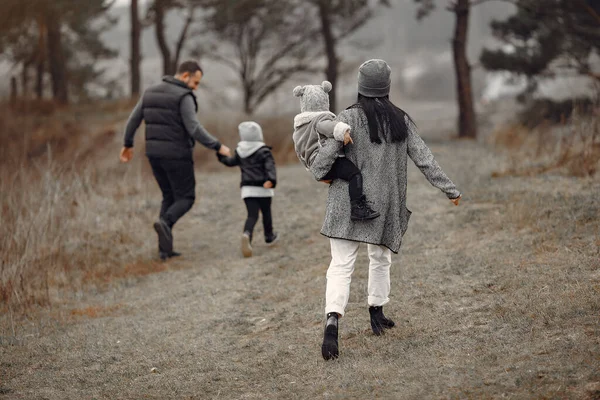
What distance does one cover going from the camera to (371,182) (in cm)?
480

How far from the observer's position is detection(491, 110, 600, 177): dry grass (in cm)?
955

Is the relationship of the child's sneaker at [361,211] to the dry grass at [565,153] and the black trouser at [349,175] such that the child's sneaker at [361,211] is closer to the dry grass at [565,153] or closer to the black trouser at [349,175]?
the black trouser at [349,175]

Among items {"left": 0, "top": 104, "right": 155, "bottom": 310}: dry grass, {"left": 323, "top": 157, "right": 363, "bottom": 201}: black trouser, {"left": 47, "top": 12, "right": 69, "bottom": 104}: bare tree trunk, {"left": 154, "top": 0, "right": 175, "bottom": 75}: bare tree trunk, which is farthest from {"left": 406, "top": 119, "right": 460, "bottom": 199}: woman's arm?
{"left": 47, "top": 12, "right": 69, "bottom": 104}: bare tree trunk

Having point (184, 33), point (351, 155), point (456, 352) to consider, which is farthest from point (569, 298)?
point (184, 33)

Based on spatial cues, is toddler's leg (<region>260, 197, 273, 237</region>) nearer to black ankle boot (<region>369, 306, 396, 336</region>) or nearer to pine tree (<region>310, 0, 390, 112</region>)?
black ankle boot (<region>369, 306, 396, 336</region>)

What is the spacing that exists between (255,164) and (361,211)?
351cm

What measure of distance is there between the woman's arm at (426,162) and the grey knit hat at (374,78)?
280 millimetres

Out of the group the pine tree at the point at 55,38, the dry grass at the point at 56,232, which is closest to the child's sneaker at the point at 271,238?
the dry grass at the point at 56,232

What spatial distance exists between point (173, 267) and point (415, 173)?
5387 mm

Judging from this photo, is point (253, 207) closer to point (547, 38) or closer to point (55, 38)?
point (547, 38)

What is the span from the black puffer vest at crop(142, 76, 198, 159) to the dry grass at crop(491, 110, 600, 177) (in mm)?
4726

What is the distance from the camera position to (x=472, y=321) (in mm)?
5180

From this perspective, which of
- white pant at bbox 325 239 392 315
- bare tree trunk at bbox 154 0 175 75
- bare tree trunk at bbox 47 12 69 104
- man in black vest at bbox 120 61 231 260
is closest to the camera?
white pant at bbox 325 239 392 315

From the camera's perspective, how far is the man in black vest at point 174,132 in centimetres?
799
